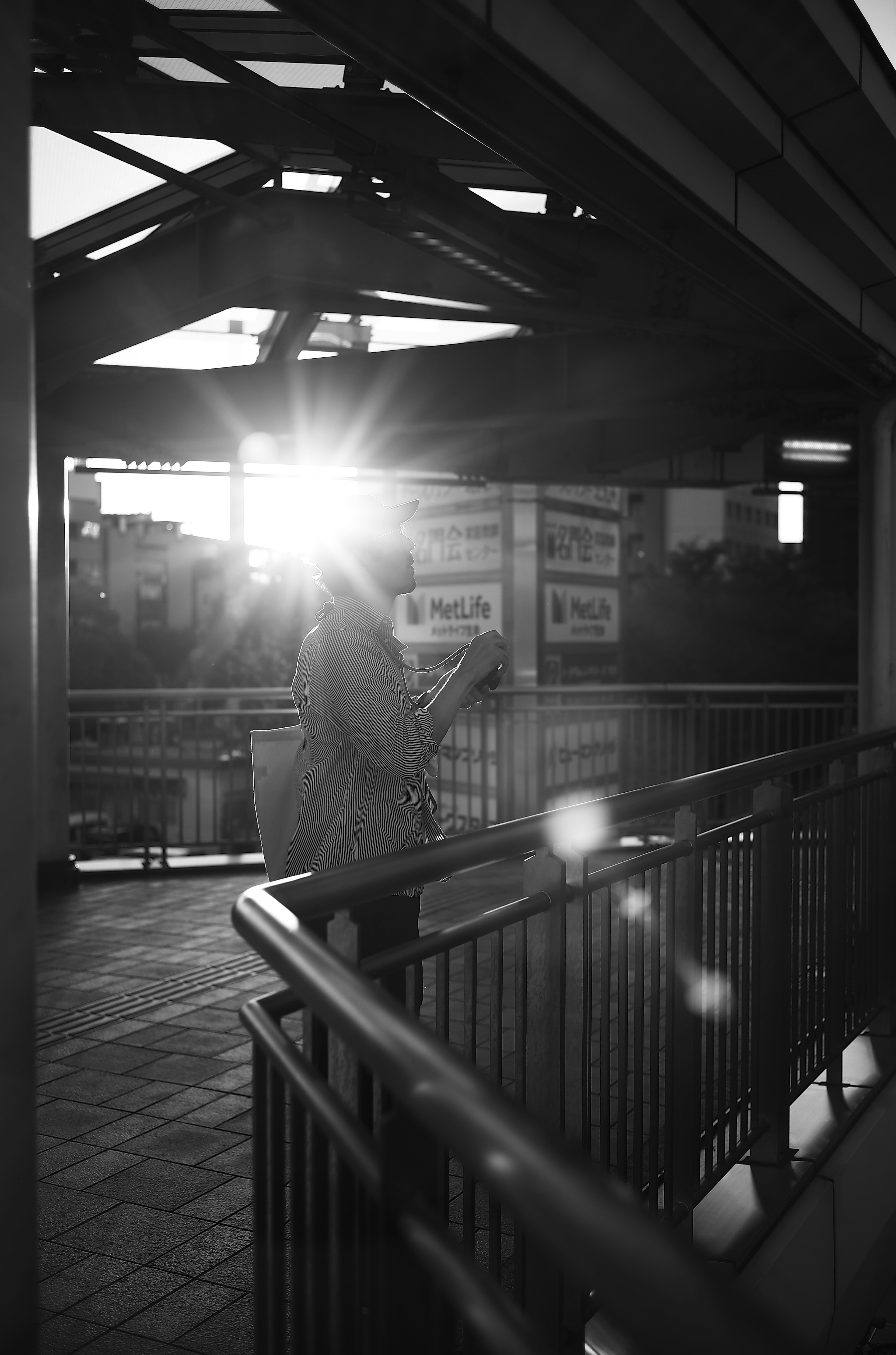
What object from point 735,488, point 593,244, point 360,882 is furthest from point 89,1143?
point 735,488

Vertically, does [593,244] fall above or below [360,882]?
above

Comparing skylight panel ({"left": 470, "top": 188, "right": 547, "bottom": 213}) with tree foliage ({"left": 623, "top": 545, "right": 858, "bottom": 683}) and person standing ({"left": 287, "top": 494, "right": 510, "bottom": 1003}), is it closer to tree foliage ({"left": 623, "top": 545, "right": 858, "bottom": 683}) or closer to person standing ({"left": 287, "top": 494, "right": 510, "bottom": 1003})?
person standing ({"left": 287, "top": 494, "right": 510, "bottom": 1003})

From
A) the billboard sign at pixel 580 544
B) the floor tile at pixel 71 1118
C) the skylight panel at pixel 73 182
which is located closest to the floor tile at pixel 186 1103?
the floor tile at pixel 71 1118

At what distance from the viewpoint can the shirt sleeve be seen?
2.95 metres

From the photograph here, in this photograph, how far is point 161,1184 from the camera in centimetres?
367

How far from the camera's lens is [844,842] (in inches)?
174

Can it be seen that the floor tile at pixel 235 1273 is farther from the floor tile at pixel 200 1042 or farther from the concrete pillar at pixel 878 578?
the concrete pillar at pixel 878 578

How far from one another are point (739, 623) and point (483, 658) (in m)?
34.4

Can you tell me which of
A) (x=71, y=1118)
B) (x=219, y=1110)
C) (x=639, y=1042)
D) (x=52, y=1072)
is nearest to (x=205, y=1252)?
(x=219, y=1110)

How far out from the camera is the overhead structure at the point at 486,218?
3006mm

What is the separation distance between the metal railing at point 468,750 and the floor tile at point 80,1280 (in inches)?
218

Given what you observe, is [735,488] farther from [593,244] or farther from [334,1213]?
[334,1213]

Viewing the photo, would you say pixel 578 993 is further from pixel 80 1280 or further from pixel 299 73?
pixel 299 73

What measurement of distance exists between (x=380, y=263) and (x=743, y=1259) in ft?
14.3
